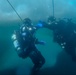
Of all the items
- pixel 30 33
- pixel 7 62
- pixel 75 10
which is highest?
pixel 75 10

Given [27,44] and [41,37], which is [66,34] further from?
[41,37]

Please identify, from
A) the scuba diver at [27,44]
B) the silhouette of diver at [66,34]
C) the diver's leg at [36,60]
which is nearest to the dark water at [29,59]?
the silhouette of diver at [66,34]

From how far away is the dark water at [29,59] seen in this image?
15.0 m

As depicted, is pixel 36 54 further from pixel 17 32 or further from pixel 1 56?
pixel 1 56

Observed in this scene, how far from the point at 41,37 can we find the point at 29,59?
282 cm

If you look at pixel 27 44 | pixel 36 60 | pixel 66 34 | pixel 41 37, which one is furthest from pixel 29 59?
pixel 27 44

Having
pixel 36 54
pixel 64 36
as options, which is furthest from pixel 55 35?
pixel 36 54

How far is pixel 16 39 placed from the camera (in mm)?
8406

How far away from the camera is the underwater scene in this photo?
328 inches

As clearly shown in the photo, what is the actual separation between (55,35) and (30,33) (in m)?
1.89

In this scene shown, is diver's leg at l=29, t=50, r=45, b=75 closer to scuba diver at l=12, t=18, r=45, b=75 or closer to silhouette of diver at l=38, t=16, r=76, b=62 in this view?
scuba diver at l=12, t=18, r=45, b=75

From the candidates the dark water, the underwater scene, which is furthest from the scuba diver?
the dark water

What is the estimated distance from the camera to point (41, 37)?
1830 cm

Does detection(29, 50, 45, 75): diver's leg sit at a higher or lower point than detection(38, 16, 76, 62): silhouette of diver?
lower
